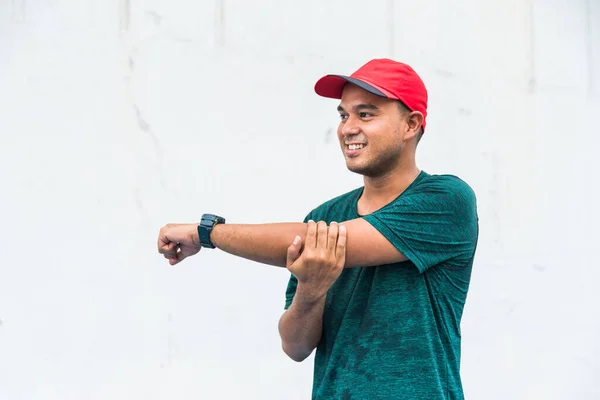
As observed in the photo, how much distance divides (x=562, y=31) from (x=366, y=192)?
203cm

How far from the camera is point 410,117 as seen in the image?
5.39 ft

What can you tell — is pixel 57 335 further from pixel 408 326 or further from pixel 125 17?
pixel 408 326

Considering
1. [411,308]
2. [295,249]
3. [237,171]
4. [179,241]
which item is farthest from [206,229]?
[237,171]

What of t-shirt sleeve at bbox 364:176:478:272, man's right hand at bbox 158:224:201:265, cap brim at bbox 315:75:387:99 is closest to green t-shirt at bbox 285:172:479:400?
t-shirt sleeve at bbox 364:176:478:272

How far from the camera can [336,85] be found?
67.0 inches

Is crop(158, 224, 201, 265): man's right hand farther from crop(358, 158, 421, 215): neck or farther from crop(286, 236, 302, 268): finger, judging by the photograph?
crop(358, 158, 421, 215): neck

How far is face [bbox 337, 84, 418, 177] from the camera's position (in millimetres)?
1587

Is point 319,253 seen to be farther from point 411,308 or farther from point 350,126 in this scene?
point 350,126

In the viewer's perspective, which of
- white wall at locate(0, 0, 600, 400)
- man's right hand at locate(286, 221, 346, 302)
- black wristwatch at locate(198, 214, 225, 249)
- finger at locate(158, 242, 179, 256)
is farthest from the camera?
white wall at locate(0, 0, 600, 400)

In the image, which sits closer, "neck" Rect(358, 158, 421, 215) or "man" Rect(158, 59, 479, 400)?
"man" Rect(158, 59, 479, 400)

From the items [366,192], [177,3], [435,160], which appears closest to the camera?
[366,192]

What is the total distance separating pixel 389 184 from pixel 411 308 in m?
0.32

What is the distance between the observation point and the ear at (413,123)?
A: 1.64 m

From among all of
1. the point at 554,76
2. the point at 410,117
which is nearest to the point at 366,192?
the point at 410,117
